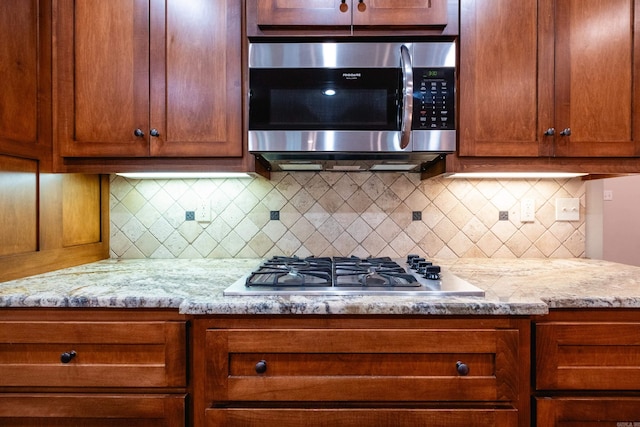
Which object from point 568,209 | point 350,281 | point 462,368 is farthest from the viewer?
point 568,209

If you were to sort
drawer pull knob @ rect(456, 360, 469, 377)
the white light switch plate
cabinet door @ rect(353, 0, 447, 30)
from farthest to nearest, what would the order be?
the white light switch plate < cabinet door @ rect(353, 0, 447, 30) < drawer pull knob @ rect(456, 360, 469, 377)

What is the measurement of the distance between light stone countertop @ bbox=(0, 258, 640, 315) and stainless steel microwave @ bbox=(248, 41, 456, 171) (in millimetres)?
522

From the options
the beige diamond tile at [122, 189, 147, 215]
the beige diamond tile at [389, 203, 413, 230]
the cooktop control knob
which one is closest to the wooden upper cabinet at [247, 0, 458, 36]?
the beige diamond tile at [389, 203, 413, 230]

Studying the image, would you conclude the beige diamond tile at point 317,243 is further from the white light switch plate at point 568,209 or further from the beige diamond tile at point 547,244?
the white light switch plate at point 568,209

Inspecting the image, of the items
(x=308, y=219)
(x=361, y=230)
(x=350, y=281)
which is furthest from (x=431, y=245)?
(x=350, y=281)

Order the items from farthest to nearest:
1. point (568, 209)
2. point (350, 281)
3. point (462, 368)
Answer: point (568, 209)
point (350, 281)
point (462, 368)

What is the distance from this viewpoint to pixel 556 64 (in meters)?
1.39

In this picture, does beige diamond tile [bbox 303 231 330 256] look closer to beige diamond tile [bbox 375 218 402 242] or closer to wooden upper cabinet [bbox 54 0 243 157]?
beige diamond tile [bbox 375 218 402 242]

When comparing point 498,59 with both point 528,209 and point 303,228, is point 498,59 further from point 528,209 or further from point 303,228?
point 303,228

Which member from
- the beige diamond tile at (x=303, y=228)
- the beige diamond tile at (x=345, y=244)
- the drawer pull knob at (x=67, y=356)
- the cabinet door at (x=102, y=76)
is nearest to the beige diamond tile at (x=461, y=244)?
the beige diamond tile at (x=345, y=244)

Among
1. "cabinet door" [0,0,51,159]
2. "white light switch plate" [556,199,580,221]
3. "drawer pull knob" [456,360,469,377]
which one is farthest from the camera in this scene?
"white light switch plate" [556,199,580,221]

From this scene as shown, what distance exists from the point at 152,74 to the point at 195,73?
0.16 metres

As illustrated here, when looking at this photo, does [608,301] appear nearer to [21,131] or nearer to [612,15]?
[612,15]

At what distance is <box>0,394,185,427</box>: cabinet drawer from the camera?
1.05 m
